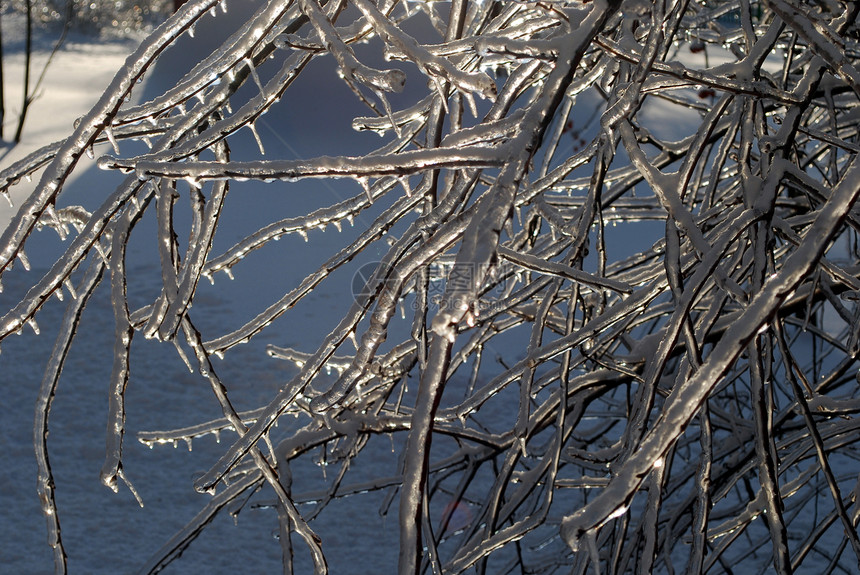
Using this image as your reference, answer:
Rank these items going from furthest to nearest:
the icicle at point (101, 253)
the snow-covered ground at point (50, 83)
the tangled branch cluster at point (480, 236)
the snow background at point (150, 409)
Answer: the snow-covered ground at point (50, 83)
the snow background at point (150, 409)
the icicle at point (101, 253)
the tangled branch cluster at point (480, 236)

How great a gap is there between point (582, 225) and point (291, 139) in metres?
9.57

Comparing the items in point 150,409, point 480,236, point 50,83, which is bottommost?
point 480,236

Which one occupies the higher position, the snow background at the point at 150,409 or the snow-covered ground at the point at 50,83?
the snow-covered ground at the point at 50,83

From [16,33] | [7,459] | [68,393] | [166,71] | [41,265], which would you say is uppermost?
[16,33]

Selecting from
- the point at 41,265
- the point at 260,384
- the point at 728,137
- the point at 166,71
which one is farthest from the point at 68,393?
the point at 166,71

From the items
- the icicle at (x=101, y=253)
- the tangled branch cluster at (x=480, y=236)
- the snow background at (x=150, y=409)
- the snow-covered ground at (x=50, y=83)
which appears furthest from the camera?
the snow-covered ground at (x=50, y=83)

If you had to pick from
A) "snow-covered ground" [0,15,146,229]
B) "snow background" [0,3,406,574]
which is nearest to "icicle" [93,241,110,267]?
"snow background" [0,3,406,574]

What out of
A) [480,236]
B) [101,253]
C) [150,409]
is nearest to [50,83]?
[150,409]

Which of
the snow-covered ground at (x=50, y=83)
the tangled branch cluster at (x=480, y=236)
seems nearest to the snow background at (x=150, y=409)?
the snow-covered ground at (x=50, y=83)

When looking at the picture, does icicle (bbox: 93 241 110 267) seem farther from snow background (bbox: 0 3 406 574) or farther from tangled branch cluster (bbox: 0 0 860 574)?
snow background (bbox: 0 3 406 574)

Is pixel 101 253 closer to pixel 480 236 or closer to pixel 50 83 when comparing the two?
pixel 480 236

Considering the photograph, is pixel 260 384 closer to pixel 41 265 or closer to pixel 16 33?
pixel 41 265

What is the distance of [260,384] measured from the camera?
604 centimetres

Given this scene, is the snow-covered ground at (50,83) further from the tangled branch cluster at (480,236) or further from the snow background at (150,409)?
the tangled branch cluster at (480,236)
